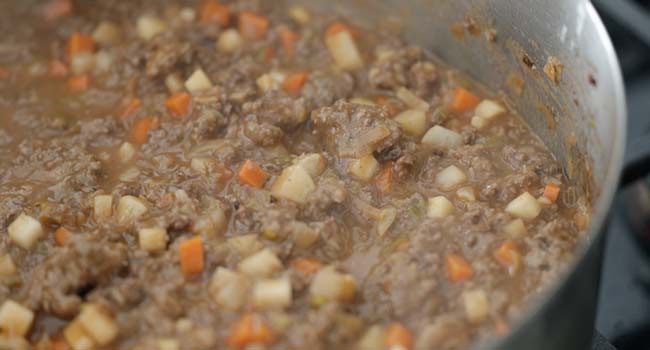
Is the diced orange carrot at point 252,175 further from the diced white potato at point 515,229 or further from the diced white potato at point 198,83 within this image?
the diced white potato at point 515,229

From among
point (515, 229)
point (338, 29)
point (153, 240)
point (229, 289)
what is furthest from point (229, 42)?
point (515, 229)

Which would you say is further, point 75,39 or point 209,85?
point 75,39

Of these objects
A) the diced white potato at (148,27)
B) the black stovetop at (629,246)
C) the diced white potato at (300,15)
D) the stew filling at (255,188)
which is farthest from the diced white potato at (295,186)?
the black stovetop at (629,246)

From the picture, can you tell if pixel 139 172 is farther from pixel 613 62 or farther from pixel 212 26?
pixel 613 62

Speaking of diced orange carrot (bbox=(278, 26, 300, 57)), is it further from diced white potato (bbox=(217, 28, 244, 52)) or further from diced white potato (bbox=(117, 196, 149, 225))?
diced white potato (bbox=(117, 196, 149, 225))

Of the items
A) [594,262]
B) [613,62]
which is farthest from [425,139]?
[594,262]

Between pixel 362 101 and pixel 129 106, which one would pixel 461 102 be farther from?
pixel 129 106

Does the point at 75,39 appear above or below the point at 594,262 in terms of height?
below
